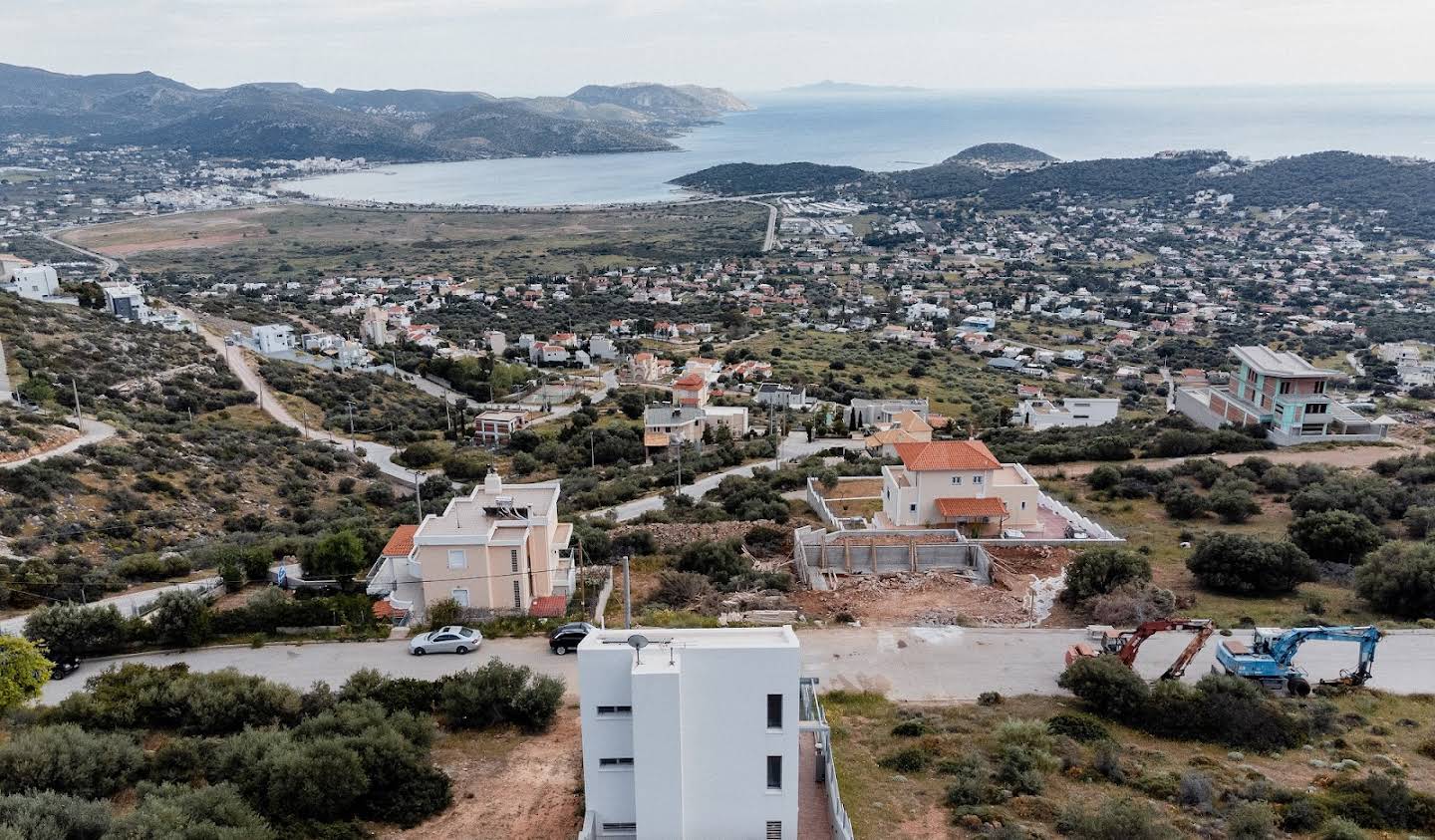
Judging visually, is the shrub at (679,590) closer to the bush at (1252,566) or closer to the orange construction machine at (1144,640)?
the orange construction machine at (1144,640)

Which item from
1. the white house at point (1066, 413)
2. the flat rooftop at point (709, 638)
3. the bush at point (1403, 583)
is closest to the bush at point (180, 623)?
the flat rooftop at point (709, 638)

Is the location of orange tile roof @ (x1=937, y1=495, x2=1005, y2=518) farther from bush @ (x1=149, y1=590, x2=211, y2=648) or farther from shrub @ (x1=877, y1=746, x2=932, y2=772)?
bush @ (x1=149, y1=590, x2=211, y2=648)

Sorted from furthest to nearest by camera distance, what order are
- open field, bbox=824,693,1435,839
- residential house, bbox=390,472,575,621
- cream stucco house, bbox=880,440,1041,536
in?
cream stucco house, bbox=880,440,1041,536 → residential house, bbox=390,472,575,621 → open field, bbox=824,693,1435,839

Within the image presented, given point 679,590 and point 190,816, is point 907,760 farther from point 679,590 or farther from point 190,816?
point 190,816

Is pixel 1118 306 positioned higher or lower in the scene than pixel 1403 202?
lower

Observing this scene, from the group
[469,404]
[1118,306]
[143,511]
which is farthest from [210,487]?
[1118,306]

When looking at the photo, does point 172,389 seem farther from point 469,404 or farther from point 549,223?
point 549,223

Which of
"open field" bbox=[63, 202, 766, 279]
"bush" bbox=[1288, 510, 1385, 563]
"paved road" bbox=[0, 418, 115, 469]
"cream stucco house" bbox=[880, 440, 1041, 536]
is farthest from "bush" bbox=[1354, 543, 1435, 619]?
"open field" bbox=[63, 202, 766, 279]
